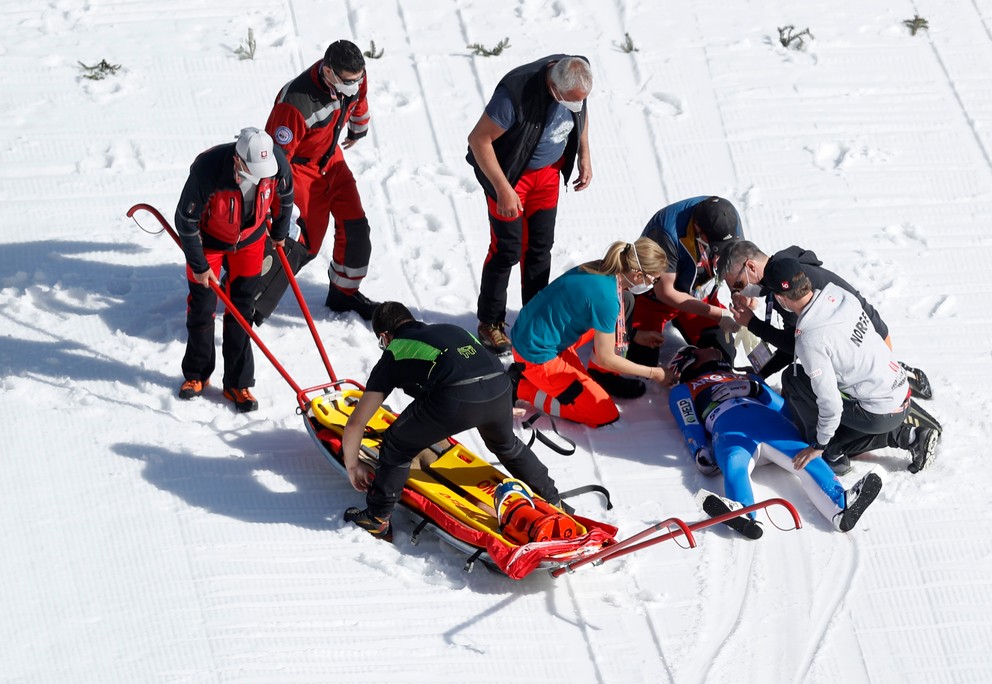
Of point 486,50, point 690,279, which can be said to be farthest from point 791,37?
point 690,279

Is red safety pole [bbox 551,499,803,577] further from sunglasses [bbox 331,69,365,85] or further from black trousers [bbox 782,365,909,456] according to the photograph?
sunglasses [bbox 331,69,365,85]

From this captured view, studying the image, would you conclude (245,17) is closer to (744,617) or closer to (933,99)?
(933,99)

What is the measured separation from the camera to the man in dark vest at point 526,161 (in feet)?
22.5

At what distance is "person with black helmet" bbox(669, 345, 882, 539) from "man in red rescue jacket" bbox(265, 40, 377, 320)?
6.78ft

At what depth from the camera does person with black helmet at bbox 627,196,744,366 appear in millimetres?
6922

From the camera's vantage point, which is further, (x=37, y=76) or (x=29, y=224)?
(x=37, y=76)

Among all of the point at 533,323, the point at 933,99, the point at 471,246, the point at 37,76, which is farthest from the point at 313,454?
the point at 933,99

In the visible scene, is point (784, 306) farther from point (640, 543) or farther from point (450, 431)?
point (450, 431)

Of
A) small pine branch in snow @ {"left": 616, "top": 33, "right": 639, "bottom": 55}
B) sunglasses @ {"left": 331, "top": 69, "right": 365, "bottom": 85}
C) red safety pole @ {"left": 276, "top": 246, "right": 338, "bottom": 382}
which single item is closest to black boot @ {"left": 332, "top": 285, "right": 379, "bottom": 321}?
red safety pole @ {"left": 276, "top": 246, "right": 338, "bottom": 382}

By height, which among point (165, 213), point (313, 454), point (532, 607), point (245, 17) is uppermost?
point (245, 17)

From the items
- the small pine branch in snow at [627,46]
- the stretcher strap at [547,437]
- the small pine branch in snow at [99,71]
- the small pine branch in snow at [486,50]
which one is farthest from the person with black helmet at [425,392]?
the small pine branch in snow at [627,46]

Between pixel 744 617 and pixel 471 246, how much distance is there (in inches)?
133

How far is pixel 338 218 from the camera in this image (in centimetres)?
769

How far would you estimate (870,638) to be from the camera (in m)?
6.11
